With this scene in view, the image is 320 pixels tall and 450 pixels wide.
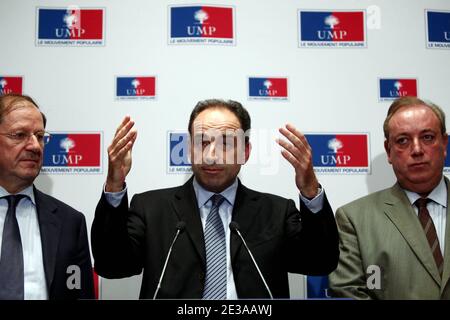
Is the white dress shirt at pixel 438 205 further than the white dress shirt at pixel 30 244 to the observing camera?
Yes

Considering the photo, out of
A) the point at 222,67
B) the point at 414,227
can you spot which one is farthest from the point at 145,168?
the point at 414,227

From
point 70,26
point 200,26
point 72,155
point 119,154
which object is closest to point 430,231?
point 119,154

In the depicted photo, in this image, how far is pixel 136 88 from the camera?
2.39 m

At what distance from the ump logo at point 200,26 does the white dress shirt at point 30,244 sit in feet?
3.64

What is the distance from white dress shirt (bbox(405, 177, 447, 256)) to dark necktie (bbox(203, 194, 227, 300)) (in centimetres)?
90

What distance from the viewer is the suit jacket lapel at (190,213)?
1.76m

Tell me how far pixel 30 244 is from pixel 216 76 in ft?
4.04

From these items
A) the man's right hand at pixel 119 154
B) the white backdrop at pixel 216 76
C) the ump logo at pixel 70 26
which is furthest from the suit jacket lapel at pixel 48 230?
the ump logo at pixel 70 26

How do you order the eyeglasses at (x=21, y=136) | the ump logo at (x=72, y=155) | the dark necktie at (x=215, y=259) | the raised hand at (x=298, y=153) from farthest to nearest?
the ump logo at (x=72, y=155) → the eyeglasses at (x=21, y=136) → the dark necktie at (x=215, y=259) → the raised hand at (x=298, y=153)

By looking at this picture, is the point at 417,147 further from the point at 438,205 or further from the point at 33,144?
the point at 33,144

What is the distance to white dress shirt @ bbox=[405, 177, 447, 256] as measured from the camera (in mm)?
1981

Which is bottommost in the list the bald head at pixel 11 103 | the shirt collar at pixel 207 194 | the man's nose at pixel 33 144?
the shirt collar at pixel 207 194

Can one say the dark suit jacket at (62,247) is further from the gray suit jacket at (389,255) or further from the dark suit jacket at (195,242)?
the gray suit jacket at (389,255)

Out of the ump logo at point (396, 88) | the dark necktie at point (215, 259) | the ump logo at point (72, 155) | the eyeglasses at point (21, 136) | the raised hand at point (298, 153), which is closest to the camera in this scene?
the raised hand at point (298, 153)
